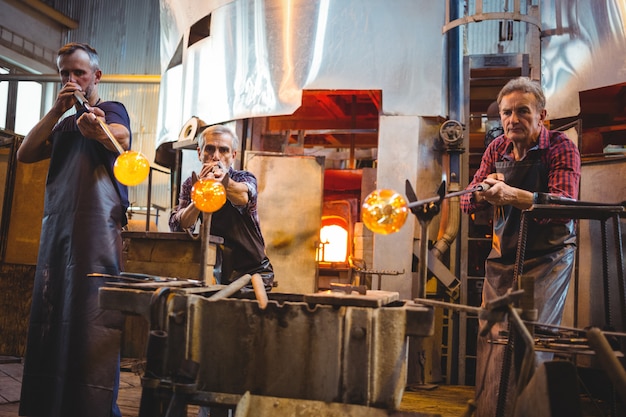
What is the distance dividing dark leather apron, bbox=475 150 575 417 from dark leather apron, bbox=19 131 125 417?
8.02ft

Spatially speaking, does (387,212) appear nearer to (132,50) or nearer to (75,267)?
(75,267)

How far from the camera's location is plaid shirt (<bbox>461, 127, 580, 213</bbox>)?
12.1ft

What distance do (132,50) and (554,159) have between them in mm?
12743

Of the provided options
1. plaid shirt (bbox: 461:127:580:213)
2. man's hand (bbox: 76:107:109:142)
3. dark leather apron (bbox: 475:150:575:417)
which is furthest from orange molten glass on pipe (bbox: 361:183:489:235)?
man's hand (bbox: 76:107:109:142)

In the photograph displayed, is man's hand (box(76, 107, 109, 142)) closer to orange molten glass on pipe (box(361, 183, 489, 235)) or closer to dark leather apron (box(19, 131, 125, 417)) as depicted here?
dark leather apron (box(19, 131, 125, 417))

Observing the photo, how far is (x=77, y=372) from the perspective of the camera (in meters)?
3.31

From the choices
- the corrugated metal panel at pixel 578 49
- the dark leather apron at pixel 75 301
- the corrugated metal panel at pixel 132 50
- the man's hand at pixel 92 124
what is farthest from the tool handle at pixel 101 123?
the corrugated metal panel at pixel 132 50

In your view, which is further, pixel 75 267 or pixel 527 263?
pixel 527 263

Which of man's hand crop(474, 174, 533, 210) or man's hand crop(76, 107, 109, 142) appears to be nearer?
man's hand crop(76, 107, 109, 142)

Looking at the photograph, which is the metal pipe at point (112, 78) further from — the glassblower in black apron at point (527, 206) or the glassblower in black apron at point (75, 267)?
the glassblower in black apron at point (527, 206)

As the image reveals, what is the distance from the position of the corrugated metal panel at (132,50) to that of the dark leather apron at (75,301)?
10075 millimetres

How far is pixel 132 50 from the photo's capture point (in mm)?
14352

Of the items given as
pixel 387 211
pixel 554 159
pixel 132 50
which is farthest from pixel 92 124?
pixel 132 50

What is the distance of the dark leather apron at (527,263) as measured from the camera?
361 centimetres
